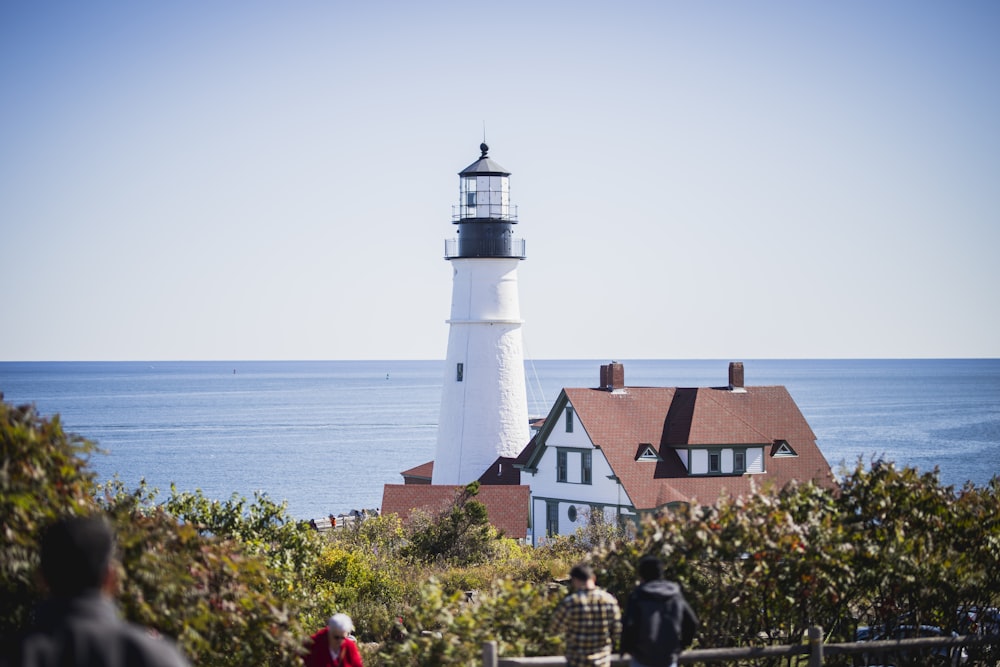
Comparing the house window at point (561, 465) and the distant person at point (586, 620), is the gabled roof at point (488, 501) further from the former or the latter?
the distant person at point (586, 620)

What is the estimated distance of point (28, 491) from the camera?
7723mm

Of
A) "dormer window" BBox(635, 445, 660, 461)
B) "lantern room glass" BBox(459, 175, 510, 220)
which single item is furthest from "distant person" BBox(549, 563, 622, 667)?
"lantern room glass" BBox(459, 175, 510, 220)

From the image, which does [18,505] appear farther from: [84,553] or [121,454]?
[121,454]

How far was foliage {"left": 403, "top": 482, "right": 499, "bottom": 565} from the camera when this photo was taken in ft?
86.6

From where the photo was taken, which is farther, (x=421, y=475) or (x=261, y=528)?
(x=421, y=475)

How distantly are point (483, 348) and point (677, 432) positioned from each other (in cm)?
761

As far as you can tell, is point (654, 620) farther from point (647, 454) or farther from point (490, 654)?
point (647, 454)

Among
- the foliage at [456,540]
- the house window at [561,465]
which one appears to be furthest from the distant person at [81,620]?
the house window at [561,465]

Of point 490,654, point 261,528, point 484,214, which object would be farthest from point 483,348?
point 490,654

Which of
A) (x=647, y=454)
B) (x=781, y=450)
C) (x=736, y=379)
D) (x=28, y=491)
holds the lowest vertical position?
(x=28, y=491)

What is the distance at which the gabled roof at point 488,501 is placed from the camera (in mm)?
35312

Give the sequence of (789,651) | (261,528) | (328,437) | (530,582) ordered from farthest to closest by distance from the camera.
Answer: (328,437), (261,528), (530,582), (789,651)

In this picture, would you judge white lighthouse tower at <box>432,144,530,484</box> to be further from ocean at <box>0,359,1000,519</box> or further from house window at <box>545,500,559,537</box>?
ocean at <box>0,359,1000,519</box>

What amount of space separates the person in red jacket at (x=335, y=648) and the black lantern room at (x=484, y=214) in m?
31.2
